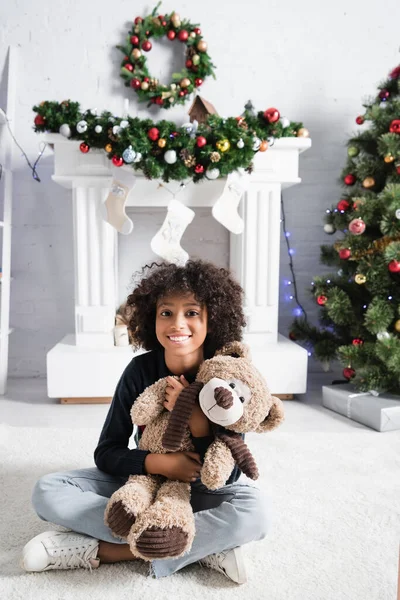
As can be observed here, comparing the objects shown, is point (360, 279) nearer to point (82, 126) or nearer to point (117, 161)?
point (117, 161)

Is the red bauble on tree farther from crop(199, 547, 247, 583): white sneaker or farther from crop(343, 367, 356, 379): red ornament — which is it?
crop(199, 547, 247, 583): white sneaker

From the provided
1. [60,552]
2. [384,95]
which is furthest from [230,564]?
[384,95]

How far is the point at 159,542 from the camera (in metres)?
0.88

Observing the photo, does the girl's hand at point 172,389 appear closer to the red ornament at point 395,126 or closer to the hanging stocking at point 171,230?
the hanging stocking at point 171,230

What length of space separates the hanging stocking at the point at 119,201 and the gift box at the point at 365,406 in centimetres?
108

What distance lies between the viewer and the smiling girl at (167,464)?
99cm

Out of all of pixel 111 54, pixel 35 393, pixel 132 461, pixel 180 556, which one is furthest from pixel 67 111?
pixel 180 556

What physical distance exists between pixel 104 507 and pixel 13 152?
6.67 ft

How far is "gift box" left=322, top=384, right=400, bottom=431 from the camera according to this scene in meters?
1.87

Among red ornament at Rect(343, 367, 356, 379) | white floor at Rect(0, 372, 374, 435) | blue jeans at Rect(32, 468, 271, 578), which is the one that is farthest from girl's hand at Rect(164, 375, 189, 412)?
red ornament at Rect(343, 367, 356, 379)

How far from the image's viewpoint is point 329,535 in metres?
1.17

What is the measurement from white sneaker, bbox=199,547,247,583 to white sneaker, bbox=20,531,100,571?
0.23 m

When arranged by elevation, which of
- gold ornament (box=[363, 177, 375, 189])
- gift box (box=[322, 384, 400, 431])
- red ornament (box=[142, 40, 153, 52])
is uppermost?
red ornament (box=[142, 40, 153, 52])

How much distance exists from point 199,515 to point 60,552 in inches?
10.9
